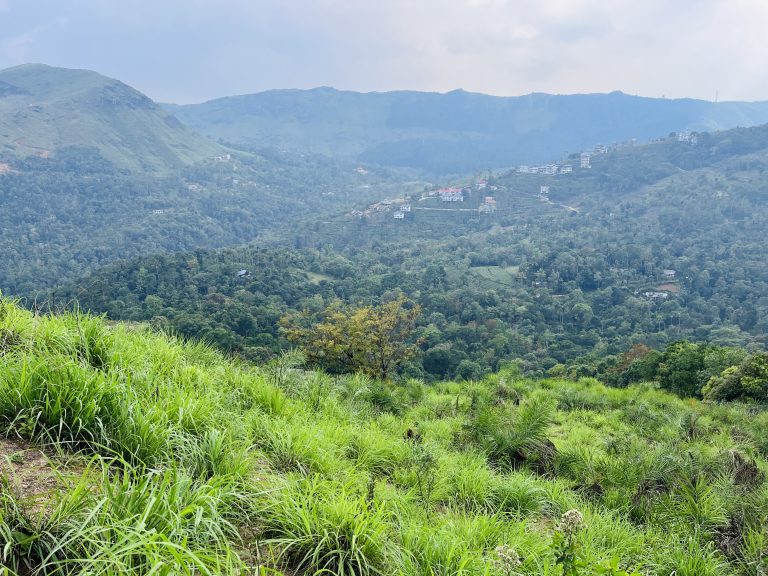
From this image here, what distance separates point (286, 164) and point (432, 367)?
175101mm

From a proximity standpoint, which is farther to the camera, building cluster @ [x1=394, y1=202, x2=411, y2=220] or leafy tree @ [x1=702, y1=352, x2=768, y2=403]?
building cluster @ [x1=394, y1=202, x2=411, y2=220]

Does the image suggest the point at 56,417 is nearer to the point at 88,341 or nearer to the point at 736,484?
the point at 88,341

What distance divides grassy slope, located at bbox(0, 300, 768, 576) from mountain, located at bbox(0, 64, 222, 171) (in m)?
153

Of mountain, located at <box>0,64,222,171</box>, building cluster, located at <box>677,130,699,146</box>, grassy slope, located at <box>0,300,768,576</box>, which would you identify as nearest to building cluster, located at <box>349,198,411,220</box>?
building cluster, located at <box>677,130,699,146</box>

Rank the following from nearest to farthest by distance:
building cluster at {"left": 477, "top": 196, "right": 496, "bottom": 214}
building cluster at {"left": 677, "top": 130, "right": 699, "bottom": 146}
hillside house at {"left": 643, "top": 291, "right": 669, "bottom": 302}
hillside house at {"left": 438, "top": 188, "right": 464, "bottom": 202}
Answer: hillside house at {"left": 643, "top": 291, "right": 669, "bottom": 302} < building cluster at {"left": 477, "top": 196, "right": 496, "bottom": 214} < hillside house at {"left": 438, "top": 188, "right": 464, "bottom": 202} < building cluster at {"left": 677, "top": 130, "right": 699, "bottom": 146}

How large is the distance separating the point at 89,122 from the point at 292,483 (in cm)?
18048

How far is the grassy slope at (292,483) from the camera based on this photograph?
75.5 inches

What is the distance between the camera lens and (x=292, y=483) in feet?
8.44

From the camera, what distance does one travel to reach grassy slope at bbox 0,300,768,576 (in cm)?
192

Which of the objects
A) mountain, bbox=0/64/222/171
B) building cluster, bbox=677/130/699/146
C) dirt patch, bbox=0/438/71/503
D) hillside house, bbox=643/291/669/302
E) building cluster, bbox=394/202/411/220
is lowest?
hillside house, bbox=643/291/669/302

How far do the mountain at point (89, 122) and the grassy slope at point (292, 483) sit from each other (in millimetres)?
152508

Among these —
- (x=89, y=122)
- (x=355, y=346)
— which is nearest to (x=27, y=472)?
(x=355, y=346)

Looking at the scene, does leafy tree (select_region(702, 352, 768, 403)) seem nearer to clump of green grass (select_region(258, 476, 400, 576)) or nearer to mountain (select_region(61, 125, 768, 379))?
mountain (select_region(61, 125, 768, 379))

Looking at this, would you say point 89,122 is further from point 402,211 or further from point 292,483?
point 292,483
